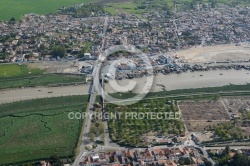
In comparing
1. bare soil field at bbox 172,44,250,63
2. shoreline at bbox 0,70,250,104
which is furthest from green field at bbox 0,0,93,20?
bare soil field at bbox 172,44,250,63

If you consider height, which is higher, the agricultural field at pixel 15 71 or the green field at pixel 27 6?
the green field at pixel 27 6

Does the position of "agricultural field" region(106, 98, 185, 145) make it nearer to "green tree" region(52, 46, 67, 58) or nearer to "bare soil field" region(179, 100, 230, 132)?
"bare soil field" region(179, 100, 230, 132)

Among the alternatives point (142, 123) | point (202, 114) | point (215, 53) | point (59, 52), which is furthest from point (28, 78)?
point (215, 53)

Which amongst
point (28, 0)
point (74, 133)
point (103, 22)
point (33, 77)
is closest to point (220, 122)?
point (74, 133)

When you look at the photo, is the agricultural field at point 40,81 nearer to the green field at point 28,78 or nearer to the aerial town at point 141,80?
the green field at point 28,78

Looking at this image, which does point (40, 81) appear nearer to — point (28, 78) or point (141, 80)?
point (28, 78)

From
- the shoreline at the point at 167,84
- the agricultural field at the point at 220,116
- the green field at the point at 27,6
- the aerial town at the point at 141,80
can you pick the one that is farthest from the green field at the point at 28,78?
the green field at the point at 27,6
